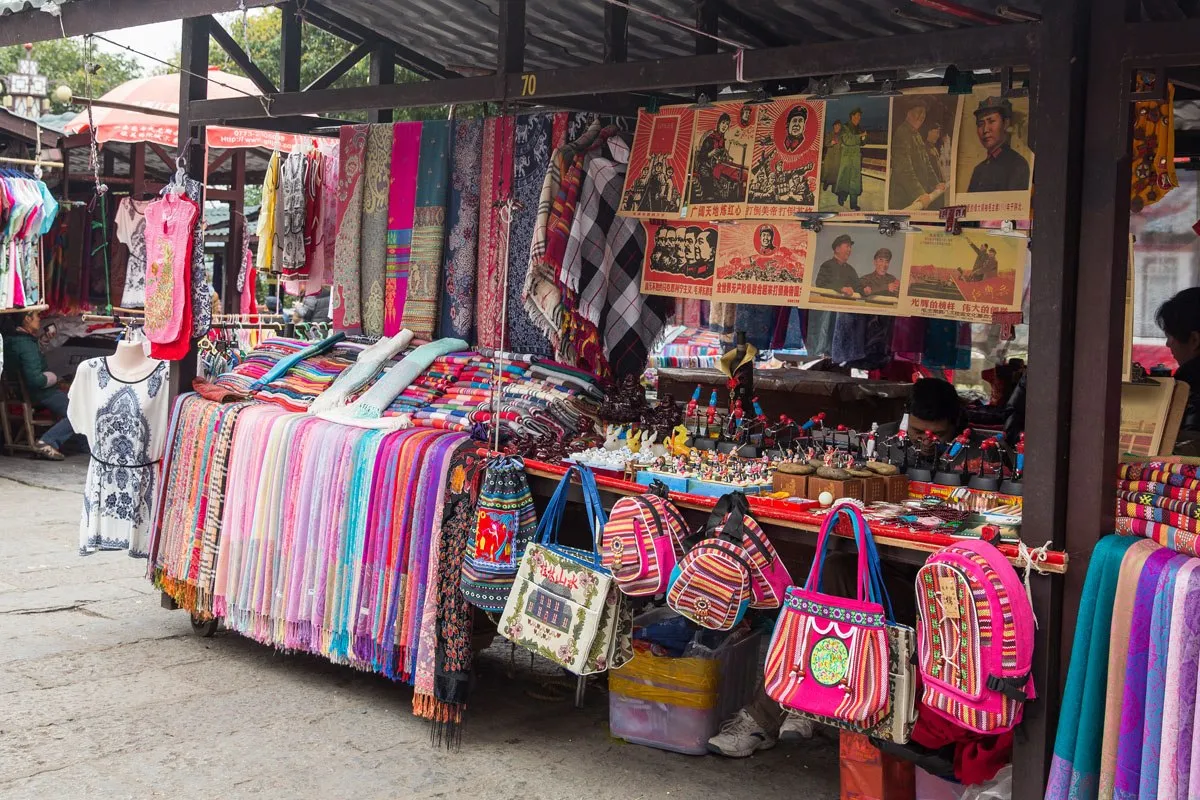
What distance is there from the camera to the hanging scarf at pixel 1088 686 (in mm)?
3252

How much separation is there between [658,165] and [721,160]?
0.31 metres

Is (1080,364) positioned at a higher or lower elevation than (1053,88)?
lower

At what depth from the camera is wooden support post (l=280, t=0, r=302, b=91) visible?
646 centimetres

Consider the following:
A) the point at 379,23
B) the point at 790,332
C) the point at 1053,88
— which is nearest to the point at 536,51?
the point at 379,23

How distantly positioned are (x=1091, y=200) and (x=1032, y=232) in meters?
0.18

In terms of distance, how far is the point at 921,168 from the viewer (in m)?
4.04

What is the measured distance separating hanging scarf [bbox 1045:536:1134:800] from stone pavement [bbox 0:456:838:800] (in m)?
1.22

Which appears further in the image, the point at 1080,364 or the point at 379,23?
the point at 379,23

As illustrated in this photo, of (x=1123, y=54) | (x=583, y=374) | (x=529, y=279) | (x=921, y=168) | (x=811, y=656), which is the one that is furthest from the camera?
(x=583, y=374)

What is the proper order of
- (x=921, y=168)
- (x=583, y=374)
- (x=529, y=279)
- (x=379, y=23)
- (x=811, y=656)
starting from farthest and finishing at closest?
(x=379, y=23), (x=583, y=374), (x=529, y=279), (x=921, y=168), (x=811, y=656)

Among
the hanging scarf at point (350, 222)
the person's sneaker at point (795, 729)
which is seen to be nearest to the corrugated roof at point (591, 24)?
the hanging scarf at point (350, 222)

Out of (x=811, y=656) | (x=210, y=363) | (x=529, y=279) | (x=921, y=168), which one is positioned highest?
(x=921, y=168)

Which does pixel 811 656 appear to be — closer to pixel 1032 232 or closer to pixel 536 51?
pixel 1032 232

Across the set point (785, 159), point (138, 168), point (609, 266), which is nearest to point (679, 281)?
point (609, 266)
